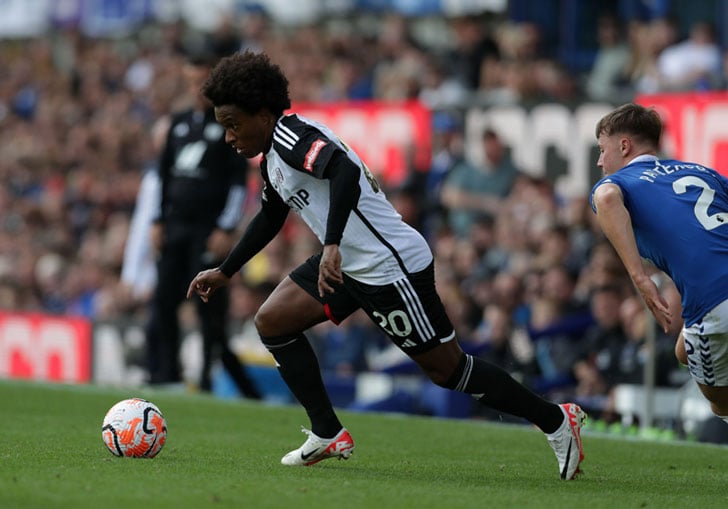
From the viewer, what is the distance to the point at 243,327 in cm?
1505

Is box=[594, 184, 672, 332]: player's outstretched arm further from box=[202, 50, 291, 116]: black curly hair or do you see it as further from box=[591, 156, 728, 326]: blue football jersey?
box=[202, 50, 291, 116]: black curly hair

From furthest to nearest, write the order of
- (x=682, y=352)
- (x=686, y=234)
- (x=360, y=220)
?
1. (x=360, y=220)
2. (x=682, y=352)
3. (x=686, y=234)

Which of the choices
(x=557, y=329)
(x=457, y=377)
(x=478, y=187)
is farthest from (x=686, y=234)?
(x=478, y=187)

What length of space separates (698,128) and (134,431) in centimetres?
774

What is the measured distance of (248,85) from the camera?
22.5ft

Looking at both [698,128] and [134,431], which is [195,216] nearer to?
A: [698,128]

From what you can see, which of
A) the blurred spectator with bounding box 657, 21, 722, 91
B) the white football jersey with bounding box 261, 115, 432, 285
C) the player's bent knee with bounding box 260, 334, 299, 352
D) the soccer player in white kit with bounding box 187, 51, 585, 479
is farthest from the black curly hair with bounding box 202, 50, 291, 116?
→ the blurred spectator with bounding box 657, 21, 722, 91

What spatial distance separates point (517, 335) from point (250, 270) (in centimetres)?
543

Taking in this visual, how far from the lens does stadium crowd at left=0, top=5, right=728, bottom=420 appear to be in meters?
12.4

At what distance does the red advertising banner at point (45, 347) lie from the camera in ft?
54.2

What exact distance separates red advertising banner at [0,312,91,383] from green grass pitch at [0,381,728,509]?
19.3 ft

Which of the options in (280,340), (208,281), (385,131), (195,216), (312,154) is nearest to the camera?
(312,154)

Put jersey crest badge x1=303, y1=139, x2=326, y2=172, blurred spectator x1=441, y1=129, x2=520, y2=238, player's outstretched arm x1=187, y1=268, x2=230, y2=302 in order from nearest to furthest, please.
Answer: jersey crest badge x1=303, y1=139, x2=326, y2=172 → player's outstretched arm x1=187, y1=268, x2=230, y2=302 → blurred spectator x1=441, y1=129, x2=520, y2=238

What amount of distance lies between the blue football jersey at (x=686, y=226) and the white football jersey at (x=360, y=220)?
106 cm
